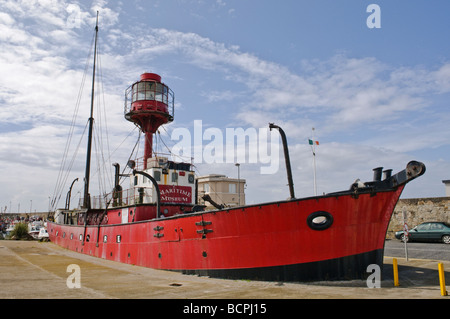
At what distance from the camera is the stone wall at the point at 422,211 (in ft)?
75.7

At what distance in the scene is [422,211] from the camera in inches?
939

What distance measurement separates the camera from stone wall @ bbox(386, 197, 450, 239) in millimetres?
23062

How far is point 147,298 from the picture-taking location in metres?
8.11

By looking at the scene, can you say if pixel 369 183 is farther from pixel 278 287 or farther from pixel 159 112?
pixel 159 112

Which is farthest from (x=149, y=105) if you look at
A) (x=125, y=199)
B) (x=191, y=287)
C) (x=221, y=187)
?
(x=221, y=187)

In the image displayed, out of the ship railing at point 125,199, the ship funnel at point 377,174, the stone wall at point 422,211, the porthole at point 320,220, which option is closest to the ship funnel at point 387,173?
the ship funnel at point 377,174

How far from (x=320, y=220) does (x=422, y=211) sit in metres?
18.1

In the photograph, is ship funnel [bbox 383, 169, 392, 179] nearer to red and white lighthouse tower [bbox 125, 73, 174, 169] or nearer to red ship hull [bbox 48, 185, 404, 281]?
red ship hull [bbox 48, 185, 404, 281]

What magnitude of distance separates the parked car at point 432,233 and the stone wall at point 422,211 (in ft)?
8.91

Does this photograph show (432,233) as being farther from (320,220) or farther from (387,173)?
(320,220)

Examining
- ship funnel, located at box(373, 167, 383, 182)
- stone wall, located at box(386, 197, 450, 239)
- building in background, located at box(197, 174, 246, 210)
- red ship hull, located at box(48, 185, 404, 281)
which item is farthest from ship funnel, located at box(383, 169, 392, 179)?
building in background, located at box(197, 174, 246, 210)

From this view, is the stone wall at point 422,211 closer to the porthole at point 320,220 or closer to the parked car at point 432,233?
the parked car at point 432,233

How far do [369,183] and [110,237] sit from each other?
1435 cm

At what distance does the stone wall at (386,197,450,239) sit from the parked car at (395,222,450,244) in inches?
107
